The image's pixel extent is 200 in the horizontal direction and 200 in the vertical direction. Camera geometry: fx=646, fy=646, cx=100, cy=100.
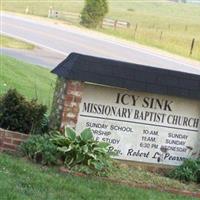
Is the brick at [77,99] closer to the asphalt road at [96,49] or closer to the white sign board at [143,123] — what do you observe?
the white sign board at [143,123]

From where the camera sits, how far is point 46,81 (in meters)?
17.5

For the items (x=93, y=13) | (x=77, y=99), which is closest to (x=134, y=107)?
(x=77, y=99)

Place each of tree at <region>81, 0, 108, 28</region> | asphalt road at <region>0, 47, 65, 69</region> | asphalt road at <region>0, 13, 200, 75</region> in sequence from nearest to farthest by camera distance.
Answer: asphalt road at <region>0, 47, 65, 69</region> < asphalt road at <region>0, 13, 200, 75</region> < tree at <region>81, 0, 108, 28</region>

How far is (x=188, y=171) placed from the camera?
8016 millimetres

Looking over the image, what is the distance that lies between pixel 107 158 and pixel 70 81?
103 centimetres

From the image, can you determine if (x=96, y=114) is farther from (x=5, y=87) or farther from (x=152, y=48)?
(x=152, y=48)

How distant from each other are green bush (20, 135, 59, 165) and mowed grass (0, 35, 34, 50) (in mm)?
20783

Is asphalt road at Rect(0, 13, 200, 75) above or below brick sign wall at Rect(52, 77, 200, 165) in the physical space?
below

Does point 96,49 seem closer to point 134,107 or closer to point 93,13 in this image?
point 93,13

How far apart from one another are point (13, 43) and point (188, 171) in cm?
2236

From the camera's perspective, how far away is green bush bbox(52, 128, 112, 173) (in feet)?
24.1

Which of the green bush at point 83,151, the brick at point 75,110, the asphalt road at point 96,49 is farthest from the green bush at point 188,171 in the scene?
the asphalt road at point 96,49

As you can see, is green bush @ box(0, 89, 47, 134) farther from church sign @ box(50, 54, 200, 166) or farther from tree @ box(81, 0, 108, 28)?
tree @ box(81, 0, 108, 28)

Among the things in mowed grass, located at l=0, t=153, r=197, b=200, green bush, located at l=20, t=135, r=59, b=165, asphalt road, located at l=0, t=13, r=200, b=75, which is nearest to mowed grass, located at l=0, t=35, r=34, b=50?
asphalt road, located at l=0, t=13, r=200, b=75
